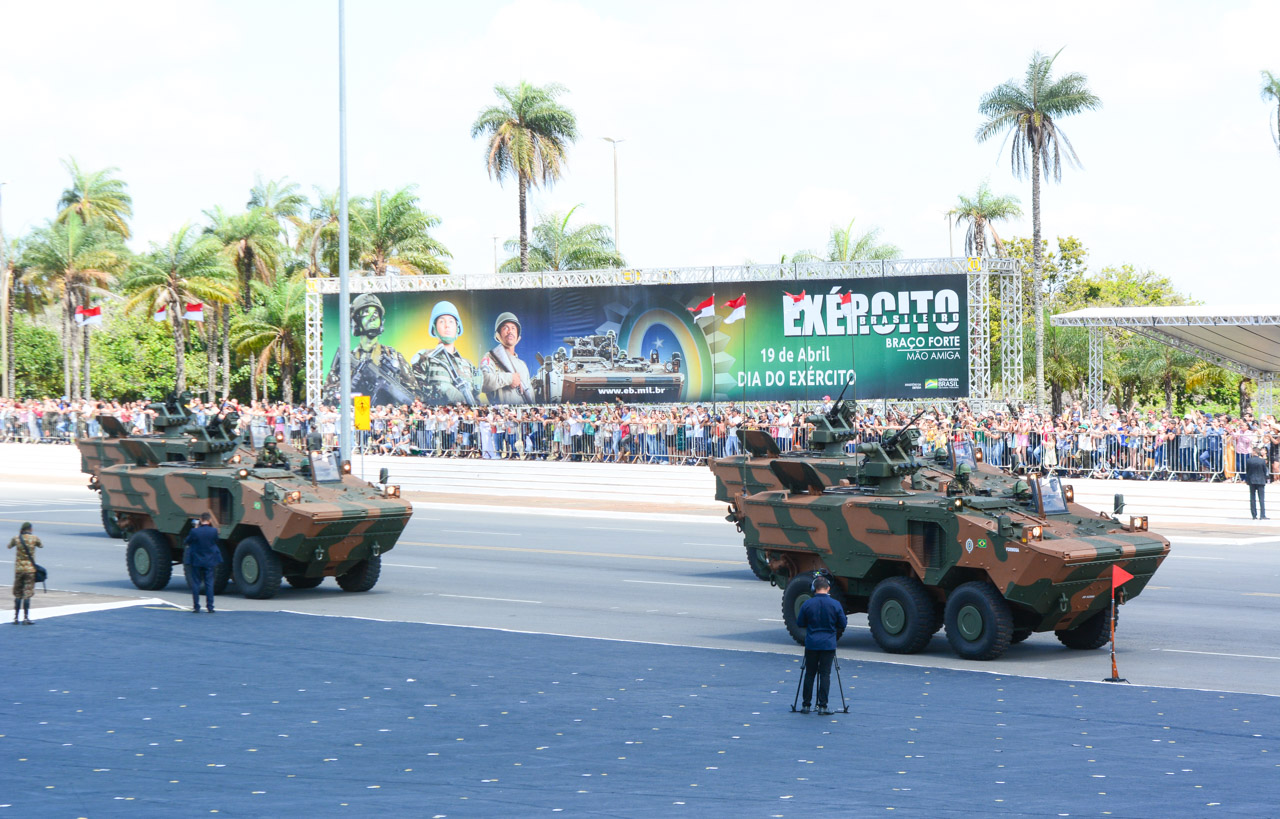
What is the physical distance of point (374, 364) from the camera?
52.2 m

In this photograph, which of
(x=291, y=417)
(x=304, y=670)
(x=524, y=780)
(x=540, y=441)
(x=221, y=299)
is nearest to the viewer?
(x=524, y=780)

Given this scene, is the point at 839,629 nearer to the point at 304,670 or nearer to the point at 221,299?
the point at 304,670

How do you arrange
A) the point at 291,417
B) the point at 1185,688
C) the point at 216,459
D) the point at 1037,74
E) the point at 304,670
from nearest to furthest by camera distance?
the point at 1185,688 → the point at 304,670 → the point at 216,459 → the point at 291,417 → the point at 1037,74

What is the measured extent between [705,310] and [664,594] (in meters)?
26.8

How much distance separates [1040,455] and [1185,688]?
67.0 ft

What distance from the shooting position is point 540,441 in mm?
42219

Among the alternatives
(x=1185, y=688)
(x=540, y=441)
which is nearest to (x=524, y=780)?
(x=1185, y=688)

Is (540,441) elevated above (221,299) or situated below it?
below

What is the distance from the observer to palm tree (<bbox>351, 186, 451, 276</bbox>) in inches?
2426

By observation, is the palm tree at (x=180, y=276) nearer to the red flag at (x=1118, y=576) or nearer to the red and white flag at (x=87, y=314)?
the red and white flag at (x=87, y=314)

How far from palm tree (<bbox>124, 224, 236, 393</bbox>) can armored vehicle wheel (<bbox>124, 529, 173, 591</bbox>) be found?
123ft

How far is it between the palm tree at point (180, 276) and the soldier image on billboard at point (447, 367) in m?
13.1

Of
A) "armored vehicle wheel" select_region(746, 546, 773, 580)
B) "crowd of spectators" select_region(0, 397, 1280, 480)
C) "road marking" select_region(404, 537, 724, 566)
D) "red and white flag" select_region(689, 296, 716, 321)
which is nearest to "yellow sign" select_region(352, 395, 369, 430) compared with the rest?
"crowd of spectators" select_region(0, 397, 1280, 480)

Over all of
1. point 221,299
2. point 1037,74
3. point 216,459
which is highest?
point 1037,74
